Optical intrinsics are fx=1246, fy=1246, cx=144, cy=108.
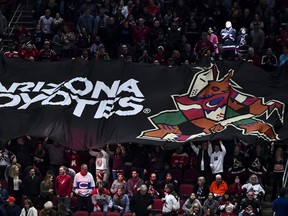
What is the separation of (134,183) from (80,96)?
358 cm

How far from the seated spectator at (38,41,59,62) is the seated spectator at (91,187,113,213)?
742cm

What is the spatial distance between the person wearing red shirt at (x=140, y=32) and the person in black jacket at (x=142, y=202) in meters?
8.82

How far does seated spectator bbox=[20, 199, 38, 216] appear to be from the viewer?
1373 inches

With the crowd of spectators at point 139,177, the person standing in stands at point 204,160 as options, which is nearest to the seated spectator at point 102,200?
the crowd of spectators at point 139,177

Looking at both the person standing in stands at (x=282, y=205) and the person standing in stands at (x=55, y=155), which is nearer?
the person standing in stands at (x=282, y=205)

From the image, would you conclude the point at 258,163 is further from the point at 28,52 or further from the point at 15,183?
the point at 28,52

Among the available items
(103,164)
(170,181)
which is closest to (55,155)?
(103,164)

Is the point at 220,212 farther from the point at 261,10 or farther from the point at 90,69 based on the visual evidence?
the point at 261,10

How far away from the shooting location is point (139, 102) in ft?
123

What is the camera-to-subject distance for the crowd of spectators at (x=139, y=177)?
34906mm

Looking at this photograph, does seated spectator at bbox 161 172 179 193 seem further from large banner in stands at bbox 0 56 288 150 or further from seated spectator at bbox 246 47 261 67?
seated spectator at bbox 246 47 261 67

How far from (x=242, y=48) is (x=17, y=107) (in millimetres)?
8298

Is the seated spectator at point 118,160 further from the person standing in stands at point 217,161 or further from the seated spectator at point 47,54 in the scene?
the seated spectator at point 47,54

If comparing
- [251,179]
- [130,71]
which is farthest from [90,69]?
[251,179]
